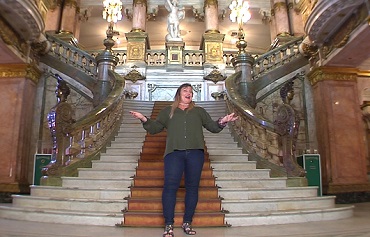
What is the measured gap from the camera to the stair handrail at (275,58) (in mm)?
10172

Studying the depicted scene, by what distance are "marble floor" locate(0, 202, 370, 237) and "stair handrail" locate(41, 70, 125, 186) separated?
142 centimetres

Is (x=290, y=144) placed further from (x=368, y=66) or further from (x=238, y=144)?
(x=368, y=66)

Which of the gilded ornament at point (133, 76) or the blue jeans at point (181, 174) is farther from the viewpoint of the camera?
the gilded ornament at point (133, 76)

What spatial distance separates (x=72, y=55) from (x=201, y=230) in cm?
823

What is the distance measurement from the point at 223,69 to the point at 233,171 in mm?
8817

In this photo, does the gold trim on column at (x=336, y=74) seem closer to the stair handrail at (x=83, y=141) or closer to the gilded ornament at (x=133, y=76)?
the stair handrail at (x=83, y=141)

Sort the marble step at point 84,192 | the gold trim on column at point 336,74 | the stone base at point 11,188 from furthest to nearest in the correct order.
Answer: the gold trim on column at point 336,74 → the stone base at point 11,188 → the marble step at point 84,192

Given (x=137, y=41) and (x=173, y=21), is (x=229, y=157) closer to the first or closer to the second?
(x=137, y=41)

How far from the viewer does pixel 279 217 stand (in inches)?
167

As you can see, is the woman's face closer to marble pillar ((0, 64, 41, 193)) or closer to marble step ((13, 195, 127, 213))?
marble step ((13, 195, 127, 213))

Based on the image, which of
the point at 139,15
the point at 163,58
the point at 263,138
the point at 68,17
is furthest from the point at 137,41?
the point at 263,138

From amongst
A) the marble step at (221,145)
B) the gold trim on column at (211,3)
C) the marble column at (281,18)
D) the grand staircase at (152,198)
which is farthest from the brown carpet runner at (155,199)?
the gold trim on column at (211,3)

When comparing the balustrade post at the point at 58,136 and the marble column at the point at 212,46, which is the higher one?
the marble column at the point at 212,46

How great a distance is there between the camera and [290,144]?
18.8 ft
